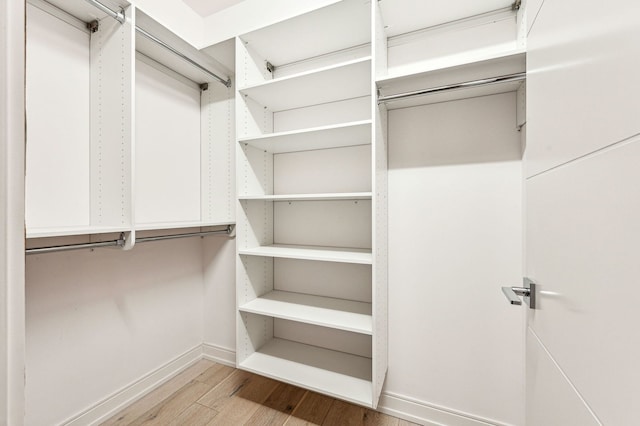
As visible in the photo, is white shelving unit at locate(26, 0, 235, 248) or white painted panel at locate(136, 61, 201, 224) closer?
white shelving unit at locate(26, 0, 235, 248)

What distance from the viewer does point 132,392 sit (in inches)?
65.4

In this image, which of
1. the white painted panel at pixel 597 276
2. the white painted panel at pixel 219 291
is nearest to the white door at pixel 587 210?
the white painted panel at pixel 597 276

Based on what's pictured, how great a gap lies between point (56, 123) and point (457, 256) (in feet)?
7.24

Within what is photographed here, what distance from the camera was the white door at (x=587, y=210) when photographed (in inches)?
13.0

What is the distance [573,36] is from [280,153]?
1664mm

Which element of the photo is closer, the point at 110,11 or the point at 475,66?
the point at 475,66

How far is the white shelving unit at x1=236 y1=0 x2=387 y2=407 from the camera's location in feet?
4.67

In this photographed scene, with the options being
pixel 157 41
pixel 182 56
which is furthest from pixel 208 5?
pixel 157 41

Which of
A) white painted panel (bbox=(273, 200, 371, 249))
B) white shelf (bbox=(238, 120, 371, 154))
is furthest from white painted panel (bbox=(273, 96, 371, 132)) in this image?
white painted panel (bbox=(273, 200, 371, 249))

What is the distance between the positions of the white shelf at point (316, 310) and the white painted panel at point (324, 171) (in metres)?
0.73

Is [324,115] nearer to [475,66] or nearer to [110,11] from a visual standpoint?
[475,66]

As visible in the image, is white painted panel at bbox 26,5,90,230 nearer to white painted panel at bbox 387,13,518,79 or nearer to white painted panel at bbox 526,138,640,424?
white painted panel at bbox 387,13,518,79

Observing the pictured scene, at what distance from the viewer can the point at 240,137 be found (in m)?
1.62

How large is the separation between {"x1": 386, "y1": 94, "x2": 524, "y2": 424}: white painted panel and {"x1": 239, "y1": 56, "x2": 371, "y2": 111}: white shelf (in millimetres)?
304
